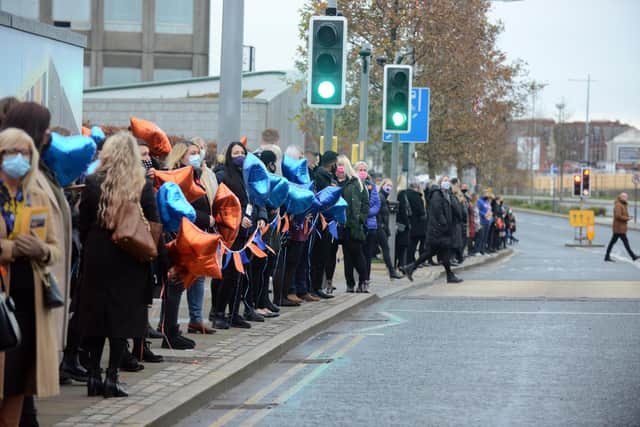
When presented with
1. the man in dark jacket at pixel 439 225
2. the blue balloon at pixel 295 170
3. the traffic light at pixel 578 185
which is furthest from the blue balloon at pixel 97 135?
the traffic light at pixel 578 185

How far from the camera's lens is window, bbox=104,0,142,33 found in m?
61.0

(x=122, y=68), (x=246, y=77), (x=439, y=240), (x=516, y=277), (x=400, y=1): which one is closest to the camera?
(x=439, y=240)

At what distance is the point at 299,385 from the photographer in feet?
31.9

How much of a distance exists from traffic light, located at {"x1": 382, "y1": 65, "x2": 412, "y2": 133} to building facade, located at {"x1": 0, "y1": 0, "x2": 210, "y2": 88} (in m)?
41.0

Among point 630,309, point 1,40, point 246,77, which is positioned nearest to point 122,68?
point 246,77

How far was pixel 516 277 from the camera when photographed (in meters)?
25.6

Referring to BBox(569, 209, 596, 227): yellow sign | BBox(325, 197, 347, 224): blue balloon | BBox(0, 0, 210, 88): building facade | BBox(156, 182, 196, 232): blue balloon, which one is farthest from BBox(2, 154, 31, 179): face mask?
BBox(0, 0, 210, 88): building facade

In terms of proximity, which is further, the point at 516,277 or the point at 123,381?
the point at 516,277

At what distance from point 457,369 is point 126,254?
3557 mm

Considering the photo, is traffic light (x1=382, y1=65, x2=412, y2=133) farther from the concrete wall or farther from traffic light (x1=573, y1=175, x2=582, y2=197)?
traffic light (x1=573, y1=175, x2=582, y2=197)

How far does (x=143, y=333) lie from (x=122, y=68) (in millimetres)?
54935

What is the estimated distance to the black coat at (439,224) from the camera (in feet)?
70.2

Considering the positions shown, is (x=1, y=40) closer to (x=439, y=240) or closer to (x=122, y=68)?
(x=439, y=240)

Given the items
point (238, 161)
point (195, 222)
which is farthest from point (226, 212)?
point (238, 161)
